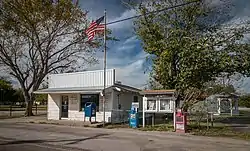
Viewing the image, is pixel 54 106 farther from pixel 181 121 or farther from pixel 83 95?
pixel 181 121

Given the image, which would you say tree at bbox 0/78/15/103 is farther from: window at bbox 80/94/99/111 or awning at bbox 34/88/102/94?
window at bbox 80/94/99/111

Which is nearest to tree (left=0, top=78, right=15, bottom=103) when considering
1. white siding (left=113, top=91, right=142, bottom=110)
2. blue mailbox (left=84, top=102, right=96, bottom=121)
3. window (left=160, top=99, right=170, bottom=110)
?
white siding (left=113, top=91, right=142, bottom=110)

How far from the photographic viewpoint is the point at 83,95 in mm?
25203

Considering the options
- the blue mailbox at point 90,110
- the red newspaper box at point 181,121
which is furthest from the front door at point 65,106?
the red newspaper box at point 181,121

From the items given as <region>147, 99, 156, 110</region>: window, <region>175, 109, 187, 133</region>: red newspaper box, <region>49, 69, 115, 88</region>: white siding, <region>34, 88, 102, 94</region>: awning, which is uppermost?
<region>49, 69, 115, 88</region>: white siding

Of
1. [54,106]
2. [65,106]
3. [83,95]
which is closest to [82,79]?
[83,95]

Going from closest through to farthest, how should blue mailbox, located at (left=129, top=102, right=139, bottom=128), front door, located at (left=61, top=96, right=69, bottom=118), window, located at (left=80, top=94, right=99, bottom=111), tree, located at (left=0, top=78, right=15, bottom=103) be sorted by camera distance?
1. blue mailbox, located at (left=129, top=102, right=139, bottom=128)
2. window, located at (left=80, top=94, right=99, bottom=111)
3. front door, located at (left=61, top=96, right=69, bottom=118)
4. tree, located at (left=0, top=78, right=15, bottom=103)

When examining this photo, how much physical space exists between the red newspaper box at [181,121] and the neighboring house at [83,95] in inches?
277

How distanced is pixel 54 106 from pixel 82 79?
3.81 m

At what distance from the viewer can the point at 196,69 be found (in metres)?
20.5

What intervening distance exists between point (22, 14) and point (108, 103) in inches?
522

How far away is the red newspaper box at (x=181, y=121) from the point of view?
17547 millimetres

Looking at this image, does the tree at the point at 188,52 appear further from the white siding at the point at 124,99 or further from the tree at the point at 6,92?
the tree at the point at 6,92

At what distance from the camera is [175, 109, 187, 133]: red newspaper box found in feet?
57.6
